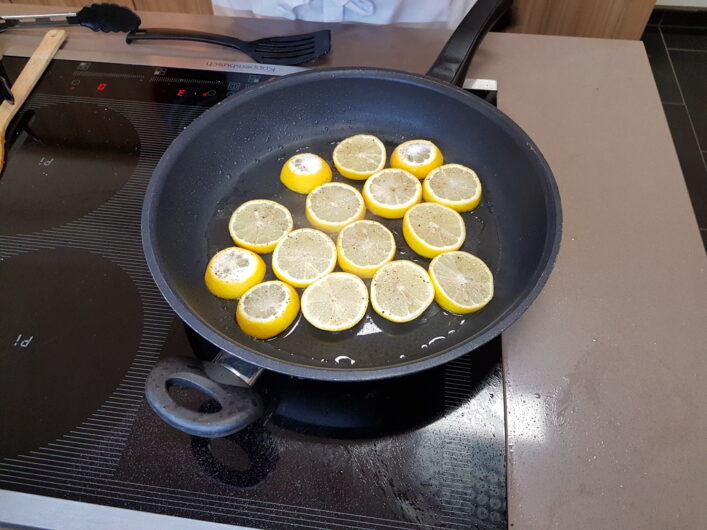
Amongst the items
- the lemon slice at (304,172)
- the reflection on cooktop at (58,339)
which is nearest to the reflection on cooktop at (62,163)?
the reflection on cooktop at (58,339)

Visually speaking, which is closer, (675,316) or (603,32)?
(675,316)

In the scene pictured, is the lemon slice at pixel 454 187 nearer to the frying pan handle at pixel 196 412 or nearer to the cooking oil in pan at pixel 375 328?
the cooking oil in pan at pixel 375 328

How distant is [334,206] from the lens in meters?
1.18

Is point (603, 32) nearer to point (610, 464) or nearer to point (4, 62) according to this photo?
point (610, 464)

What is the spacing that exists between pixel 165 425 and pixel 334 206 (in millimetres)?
561

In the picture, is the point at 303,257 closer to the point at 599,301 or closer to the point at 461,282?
the point at 461,282

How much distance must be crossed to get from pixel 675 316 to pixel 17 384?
1.15 metres

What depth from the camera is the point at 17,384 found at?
911 mm

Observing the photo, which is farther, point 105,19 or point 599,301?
point 105,19

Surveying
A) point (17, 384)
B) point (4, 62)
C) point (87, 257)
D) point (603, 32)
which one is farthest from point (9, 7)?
point (603, 32)

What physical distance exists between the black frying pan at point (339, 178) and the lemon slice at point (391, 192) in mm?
46

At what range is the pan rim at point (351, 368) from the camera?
0.77m

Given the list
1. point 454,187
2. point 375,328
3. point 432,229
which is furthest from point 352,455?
point 454,187

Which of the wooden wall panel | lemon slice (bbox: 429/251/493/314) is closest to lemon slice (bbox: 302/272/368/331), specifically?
lemon slice (bbox: 429/251/493/314)
